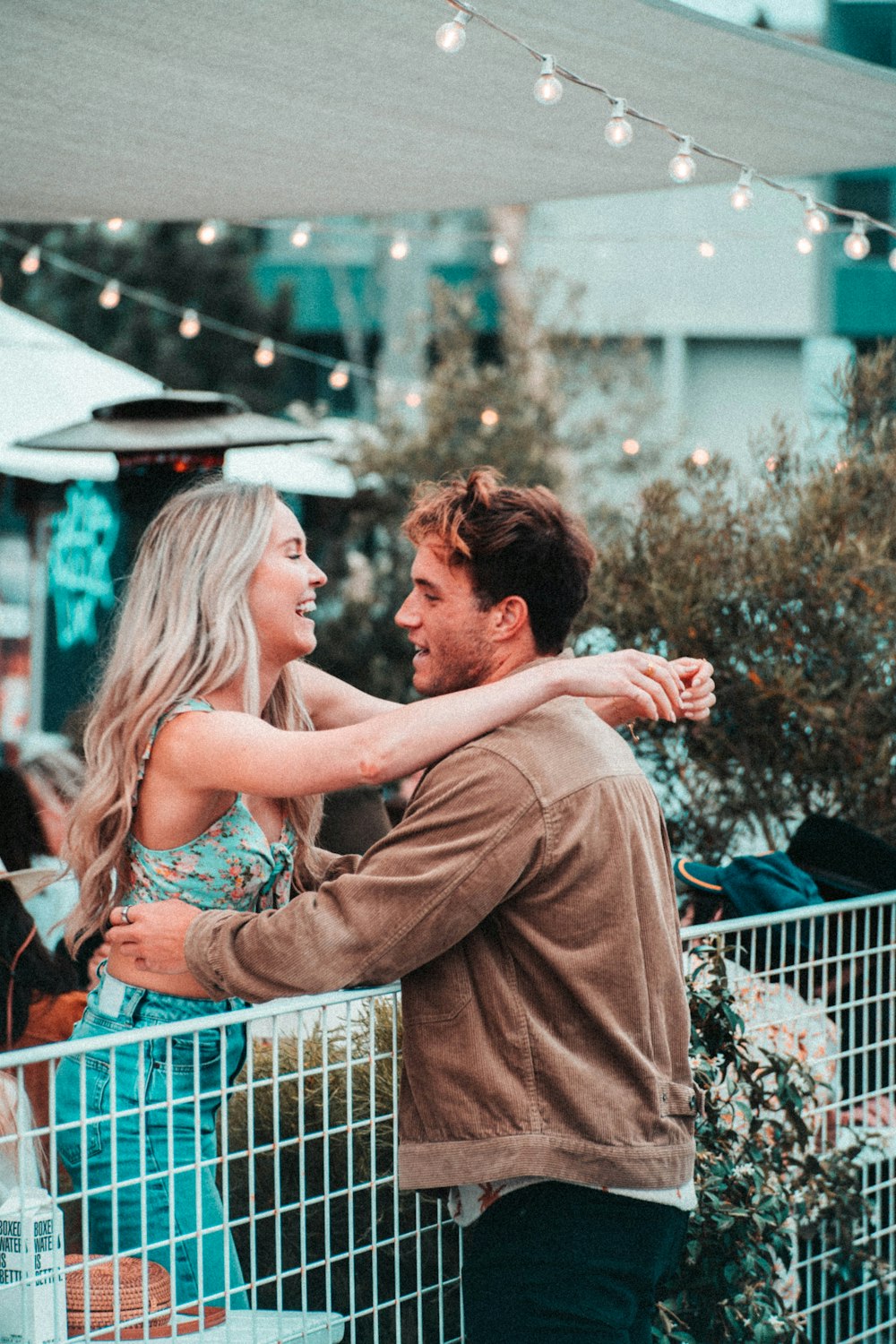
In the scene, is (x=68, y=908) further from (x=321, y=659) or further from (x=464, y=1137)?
(x=321, y=659)

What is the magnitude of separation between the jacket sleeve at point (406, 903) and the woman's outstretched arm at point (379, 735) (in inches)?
2.8

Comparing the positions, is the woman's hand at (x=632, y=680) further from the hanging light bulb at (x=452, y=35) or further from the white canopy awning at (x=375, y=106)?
the white canopy awning at (x=375, y=106)

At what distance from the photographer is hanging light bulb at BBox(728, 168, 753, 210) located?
360 centimetres

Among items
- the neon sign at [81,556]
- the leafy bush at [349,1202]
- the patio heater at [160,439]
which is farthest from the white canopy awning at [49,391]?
the leafy bush at [349,1202]

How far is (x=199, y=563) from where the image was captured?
229cm

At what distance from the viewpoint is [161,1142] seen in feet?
6.68

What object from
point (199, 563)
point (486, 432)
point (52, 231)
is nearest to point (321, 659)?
point (486, 432)

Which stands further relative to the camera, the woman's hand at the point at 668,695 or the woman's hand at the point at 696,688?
the woman's hand at the point at 696,688

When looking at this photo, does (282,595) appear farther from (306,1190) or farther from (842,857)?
(842,857)

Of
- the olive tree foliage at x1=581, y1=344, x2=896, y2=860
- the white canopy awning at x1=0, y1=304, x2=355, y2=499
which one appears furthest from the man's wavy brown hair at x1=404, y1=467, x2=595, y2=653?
the white canopy awning at x1=0, y1=304, x2=355, y2=499

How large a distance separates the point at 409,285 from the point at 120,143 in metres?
15.6

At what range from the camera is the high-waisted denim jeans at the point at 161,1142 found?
6.48ft

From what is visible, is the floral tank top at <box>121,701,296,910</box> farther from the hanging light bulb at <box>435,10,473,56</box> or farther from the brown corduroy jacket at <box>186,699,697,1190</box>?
the hanging light bulb at <box>435,10,473,56</box>

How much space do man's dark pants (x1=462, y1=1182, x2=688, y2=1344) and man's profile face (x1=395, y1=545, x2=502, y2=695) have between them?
73cm
